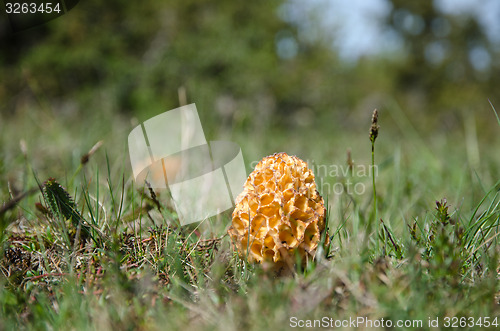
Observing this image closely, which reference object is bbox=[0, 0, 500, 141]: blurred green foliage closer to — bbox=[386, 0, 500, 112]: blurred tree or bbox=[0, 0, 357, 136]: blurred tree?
bbox=[0, 0, 357, 136]: blurred tree

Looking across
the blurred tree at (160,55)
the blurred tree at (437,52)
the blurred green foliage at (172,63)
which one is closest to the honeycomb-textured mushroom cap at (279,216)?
the blurred green foliage at (172,63)

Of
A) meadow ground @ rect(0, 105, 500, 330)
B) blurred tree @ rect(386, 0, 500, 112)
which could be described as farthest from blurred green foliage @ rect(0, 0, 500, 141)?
blurred tree @ rect(386, 0, 500, 112)

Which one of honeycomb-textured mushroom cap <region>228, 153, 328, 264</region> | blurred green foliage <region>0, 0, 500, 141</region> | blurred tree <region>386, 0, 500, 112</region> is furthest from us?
blurred tree <region>386, 0, 500, 112</region>

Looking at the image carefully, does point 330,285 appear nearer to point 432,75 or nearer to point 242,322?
point 242,322

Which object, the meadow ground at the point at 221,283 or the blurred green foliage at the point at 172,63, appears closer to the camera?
the meadow ground at the point at 221,283

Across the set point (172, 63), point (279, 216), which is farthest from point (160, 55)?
point (279, 216)

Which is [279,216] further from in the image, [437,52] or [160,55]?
[437,52]

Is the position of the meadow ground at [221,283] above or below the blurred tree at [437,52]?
below

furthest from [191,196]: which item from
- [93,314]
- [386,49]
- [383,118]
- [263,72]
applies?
[386,49]

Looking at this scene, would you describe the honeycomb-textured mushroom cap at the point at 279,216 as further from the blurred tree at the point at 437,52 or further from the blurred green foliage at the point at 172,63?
the blurred tree at the point at 437,52
